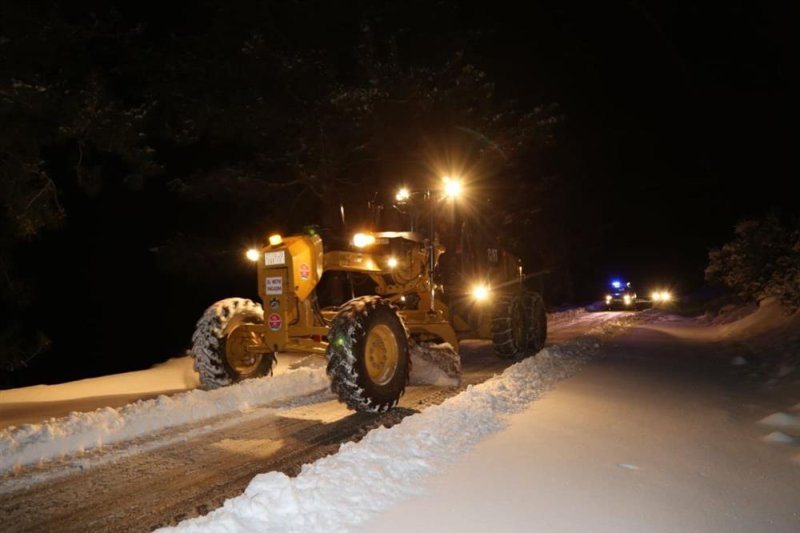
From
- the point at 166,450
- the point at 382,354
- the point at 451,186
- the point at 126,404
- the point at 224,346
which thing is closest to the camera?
the point at 166,450

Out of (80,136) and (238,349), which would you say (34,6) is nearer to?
(80,136)

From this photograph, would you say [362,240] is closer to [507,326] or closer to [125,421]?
[125,421]

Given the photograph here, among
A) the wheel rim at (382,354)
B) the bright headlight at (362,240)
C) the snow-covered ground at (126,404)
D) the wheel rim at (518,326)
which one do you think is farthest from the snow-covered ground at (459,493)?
the wheel rim at (518,326)

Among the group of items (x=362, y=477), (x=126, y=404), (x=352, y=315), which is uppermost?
(x=352, y=315)

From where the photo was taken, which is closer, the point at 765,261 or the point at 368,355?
the point at 368,355

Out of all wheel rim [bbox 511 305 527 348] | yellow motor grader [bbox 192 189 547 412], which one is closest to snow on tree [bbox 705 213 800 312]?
wheel rim [bbox 511 305 527 348]

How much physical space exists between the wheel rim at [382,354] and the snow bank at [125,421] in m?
1.55

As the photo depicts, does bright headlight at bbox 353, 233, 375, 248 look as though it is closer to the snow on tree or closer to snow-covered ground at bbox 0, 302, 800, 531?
snow-covered ground at bbox 0, 302, 800, 531

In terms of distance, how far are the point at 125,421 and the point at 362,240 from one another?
3.82m

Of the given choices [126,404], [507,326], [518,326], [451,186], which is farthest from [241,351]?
[518,326]

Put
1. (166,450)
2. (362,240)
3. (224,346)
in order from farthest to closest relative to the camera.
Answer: (362,240) → (224,346) → (166,450)

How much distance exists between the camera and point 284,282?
290 inches

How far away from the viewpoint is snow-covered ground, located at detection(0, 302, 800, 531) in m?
3.64

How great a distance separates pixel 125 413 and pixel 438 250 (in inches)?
215
